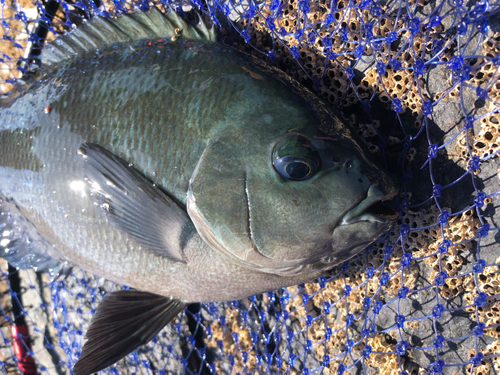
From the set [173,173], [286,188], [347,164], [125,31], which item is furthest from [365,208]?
[125,31]

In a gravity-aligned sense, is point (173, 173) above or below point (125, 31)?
below

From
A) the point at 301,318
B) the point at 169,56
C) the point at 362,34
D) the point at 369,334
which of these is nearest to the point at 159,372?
the point at 301,318

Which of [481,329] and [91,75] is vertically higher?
[91,75]

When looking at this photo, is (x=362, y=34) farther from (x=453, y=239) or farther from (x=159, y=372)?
(x=159, y=372)

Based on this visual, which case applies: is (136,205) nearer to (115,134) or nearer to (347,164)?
(115,134)

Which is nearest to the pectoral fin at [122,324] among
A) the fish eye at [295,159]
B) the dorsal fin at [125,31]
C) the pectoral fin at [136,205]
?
the pectoral fin at [136,205]

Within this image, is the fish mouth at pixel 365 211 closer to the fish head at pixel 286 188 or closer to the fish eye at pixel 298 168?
the fish head at pixel 286 188
